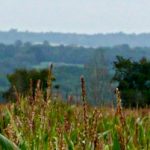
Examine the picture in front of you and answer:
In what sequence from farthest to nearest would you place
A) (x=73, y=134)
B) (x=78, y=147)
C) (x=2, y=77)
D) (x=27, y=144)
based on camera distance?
1. (x=2, y=77)
2. (x=73, y=134)
3. (x=27, y=144)
4. (x=78, y=147)

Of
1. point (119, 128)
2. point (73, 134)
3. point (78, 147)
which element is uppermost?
point (119, 128)

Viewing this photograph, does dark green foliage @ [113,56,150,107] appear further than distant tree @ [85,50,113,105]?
Yes

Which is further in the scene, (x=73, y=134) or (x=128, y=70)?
(x=128, y=70)

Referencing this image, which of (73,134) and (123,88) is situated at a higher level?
(73,134)

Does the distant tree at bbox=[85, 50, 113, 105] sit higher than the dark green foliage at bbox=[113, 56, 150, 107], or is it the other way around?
the distant tree at bbox=[85, 50, 113, 105]

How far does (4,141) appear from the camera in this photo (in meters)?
2.90

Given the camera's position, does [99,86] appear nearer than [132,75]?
Yes

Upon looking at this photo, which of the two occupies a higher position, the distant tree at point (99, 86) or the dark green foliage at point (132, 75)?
the distant tree at point (99, 86)

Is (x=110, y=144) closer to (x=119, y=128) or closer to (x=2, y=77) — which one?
(x=119, y=128)

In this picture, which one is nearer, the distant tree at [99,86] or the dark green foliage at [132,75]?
the distant tree at [99,86]

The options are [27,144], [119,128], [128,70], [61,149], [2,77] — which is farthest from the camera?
[2,77]

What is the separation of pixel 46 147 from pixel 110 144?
442 millimetres

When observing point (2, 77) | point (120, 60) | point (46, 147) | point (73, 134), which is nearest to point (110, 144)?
point (46, 147)

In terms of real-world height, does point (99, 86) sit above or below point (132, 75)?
above
